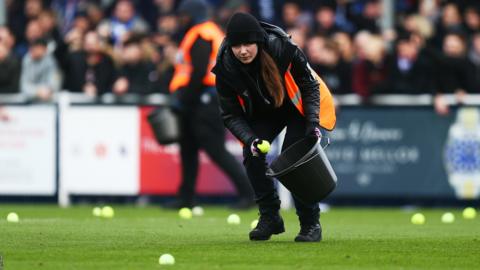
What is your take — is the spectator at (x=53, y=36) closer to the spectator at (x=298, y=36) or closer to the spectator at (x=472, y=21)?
the spectator at (x=298, y=36)

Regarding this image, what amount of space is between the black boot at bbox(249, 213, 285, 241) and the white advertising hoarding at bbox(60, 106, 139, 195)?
795cm

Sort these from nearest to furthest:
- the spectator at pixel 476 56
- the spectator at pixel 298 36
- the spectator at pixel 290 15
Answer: the spectator at pixel 476 56 → the spectator at pixel 298 36 → the spectator at pixel 290 15

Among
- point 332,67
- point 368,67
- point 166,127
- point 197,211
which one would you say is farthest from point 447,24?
point 197,211

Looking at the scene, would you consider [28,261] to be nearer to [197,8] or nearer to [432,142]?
[197,8]

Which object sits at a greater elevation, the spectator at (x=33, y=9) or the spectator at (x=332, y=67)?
the spectator at (x=332, y=67)

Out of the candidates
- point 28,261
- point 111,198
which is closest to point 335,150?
point 111,198

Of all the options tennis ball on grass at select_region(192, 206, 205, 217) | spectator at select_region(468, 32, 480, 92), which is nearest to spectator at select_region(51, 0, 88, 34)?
spectator at select_region(468, 32, 480, 92)

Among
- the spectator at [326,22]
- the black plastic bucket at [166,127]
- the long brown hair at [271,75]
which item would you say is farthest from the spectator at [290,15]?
the long brown hair at [271,75]

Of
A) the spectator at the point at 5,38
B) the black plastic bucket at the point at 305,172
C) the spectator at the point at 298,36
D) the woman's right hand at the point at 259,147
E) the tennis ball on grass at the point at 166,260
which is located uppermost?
the woman's right hand at the point at 259,147

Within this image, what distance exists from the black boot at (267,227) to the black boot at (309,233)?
0.62 feet

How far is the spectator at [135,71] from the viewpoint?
1936 centimetres

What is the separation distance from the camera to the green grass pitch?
888 cm

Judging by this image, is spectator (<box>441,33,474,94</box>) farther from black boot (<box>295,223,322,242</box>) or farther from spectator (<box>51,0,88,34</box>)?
spectator (<box>51,0,88,34</box>)

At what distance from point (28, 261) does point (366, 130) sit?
31.2 feet
